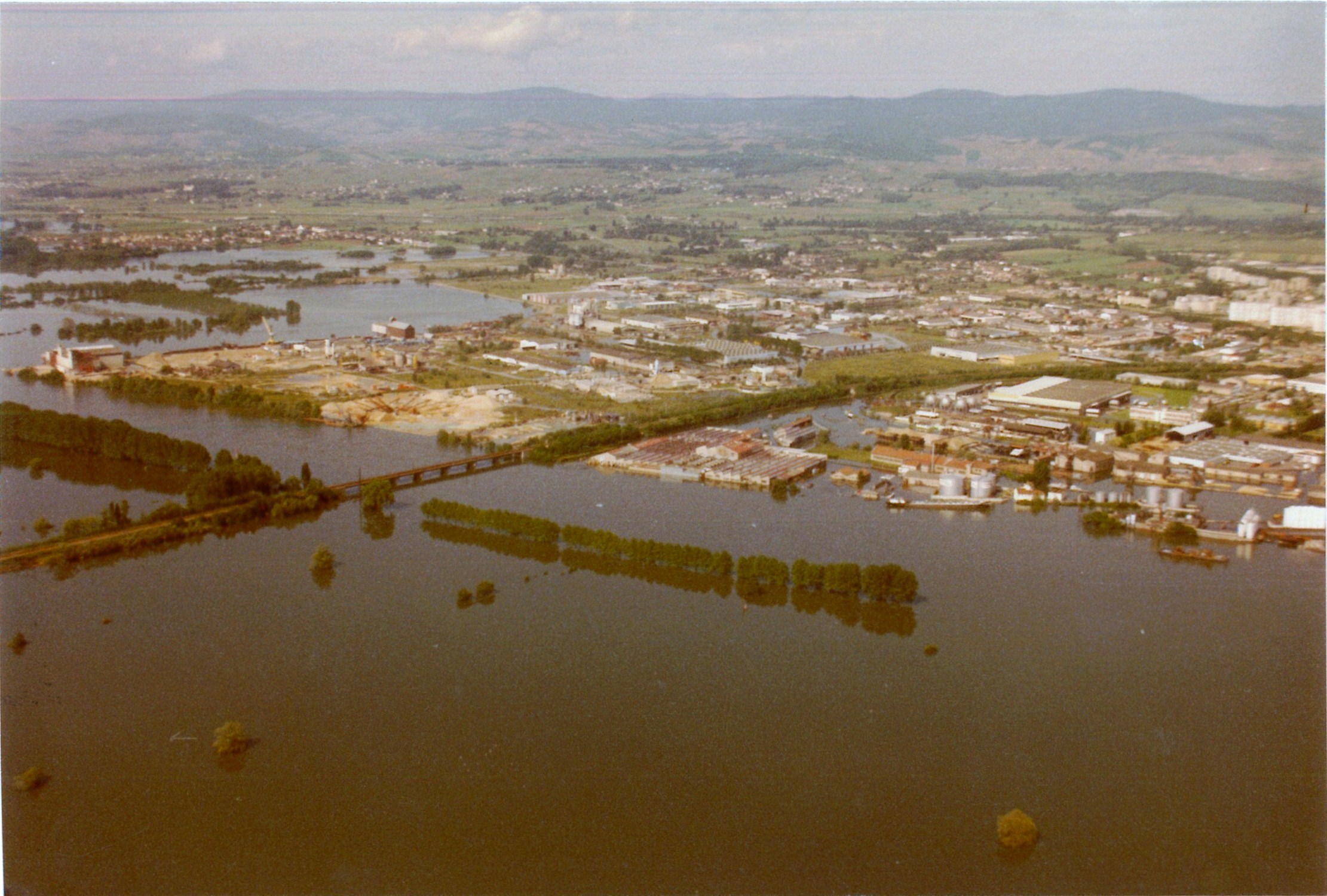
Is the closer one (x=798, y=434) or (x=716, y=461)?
(x=716, y=461)

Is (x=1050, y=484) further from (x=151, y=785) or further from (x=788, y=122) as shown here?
(x=788, y=122)

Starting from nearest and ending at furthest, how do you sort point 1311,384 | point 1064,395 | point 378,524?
point 378,524, point 1311,384, point 1064,395

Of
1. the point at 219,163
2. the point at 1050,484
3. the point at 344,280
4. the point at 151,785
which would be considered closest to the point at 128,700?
the point at 151,785

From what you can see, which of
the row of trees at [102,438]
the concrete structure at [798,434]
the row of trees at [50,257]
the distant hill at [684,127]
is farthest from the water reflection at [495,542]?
the row of trees at [50,257]

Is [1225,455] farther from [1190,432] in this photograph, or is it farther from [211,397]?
[211,397]

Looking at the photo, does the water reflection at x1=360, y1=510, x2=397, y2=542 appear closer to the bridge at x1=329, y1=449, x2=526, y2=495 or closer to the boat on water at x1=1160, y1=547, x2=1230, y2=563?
the bridge at x1=329, y1=449, x2=526, y2=495

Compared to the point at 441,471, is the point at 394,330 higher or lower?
higher

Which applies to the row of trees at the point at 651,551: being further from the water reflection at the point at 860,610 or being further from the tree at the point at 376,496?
the tree at the point at 376,496

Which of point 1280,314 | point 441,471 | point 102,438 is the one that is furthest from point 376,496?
point 1280,314
